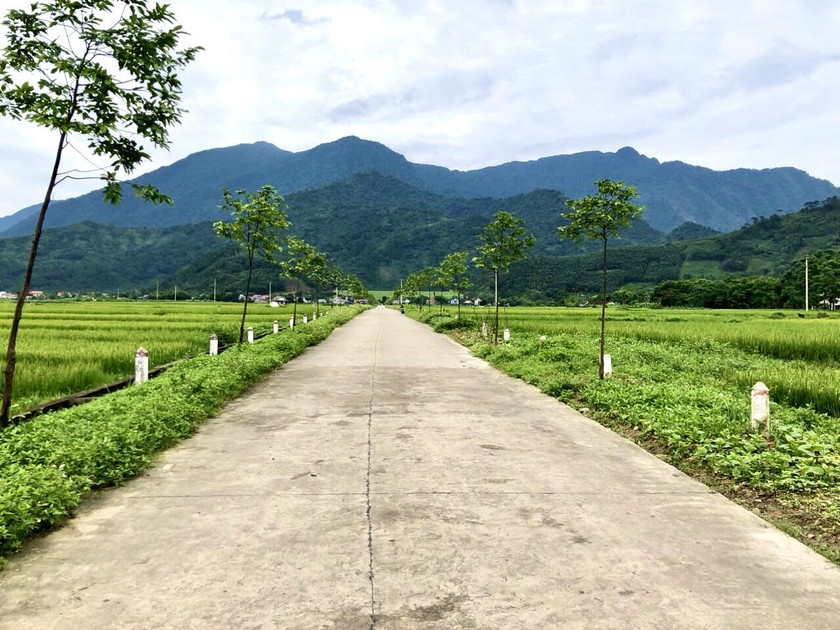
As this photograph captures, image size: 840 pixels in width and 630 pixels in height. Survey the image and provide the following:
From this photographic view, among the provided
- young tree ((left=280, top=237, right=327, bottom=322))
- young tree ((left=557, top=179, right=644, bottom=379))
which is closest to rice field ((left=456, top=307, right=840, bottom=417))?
young tree ((left=557, top=179, right=644, bottom=379))

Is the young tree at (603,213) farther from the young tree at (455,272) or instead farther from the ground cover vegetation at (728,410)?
the young tree at (455,272)

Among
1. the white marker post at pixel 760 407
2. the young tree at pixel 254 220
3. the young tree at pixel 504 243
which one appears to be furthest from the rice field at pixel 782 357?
the young tree at pixel 254 220

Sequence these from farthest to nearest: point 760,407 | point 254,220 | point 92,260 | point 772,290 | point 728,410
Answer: point 92,260
point 772,290
point 254,220
point 728,410
point 760,407

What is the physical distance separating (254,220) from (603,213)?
11895 mm

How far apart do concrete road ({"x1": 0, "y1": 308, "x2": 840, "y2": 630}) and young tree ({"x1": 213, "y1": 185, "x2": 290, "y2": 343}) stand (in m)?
12.6

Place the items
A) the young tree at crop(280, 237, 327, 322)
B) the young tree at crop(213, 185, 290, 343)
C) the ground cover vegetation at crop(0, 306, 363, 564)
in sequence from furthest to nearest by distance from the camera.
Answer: the young tree at crop(280, 237, 327, 322) < the young tree at crop(213, 185, 290, 343) < the ground cover vegetation at crop(0, 306, 363, 564)

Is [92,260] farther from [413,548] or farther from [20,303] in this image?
[413,548]

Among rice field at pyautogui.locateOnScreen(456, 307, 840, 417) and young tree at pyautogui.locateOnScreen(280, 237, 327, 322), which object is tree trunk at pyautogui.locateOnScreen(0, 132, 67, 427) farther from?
young tree at pyautogui.locateOnScreen(280, 237, 327, 322)

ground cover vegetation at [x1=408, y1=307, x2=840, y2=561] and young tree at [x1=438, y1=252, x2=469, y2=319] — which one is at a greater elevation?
young tree at [x1=438, y1=252, x2=469, y2=319]

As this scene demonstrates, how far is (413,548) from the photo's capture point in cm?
419

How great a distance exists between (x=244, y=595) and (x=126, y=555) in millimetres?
1267

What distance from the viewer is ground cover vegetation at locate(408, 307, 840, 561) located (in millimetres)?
5621

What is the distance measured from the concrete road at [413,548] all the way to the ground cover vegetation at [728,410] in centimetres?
50

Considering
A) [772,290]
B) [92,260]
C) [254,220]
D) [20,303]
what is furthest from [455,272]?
[92,260]
